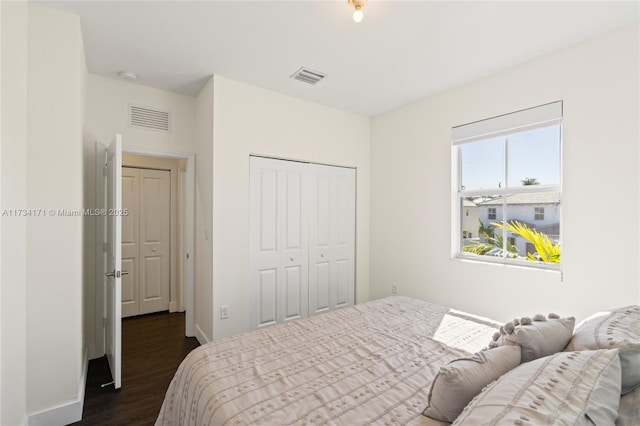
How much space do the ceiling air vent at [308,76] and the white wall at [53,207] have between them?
1.64 metres

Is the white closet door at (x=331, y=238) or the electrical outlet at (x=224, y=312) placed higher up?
the white closet door at (x=331, y=238)

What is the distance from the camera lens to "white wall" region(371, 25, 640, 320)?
2.09 meters

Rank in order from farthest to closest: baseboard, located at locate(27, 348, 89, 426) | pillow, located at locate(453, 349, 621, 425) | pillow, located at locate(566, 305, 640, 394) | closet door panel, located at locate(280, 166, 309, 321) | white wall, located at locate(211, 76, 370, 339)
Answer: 1. closet door panel, located at locate(280, 166, 309, 321)
2. white wall, located at locate(211, 76, 370, 339)
3. baseboard, located at locate(27, 348, 89, 426)
4. pillow, located at locate(566, 305, 640, 394)
5. pillow, located at locate(453, 349, 621, 425)

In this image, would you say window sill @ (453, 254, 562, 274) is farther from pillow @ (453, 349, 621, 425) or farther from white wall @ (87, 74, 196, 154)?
white wall @ (87, 74, 196, 154)

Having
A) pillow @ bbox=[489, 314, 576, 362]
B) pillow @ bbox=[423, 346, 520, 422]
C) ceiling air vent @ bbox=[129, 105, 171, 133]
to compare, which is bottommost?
pillow @ bbox=[423, 346, 520, 422]

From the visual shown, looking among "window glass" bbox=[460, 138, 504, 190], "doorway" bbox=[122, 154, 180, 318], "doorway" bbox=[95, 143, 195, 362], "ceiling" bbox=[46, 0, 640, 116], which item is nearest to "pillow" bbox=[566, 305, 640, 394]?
"window glass" bbox=[460, 138, 504, 190]

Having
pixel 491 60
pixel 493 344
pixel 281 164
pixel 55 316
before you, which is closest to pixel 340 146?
pixel 281 164

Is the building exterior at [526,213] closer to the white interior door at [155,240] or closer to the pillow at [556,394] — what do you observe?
the pillow at [556,394]

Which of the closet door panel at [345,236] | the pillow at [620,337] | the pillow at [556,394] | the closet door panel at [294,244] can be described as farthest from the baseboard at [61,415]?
the pillow at [620,337]

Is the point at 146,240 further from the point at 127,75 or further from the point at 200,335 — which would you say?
the point at 127,75

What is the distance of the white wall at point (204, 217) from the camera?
2879 mm

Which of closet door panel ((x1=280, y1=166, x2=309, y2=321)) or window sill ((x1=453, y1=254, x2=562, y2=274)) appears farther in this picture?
closet door panel ((x1=280, y1=166, x2=309, y2=321))

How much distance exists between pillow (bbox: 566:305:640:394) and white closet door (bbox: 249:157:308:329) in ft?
8.31

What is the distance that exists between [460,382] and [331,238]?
2739 mm
